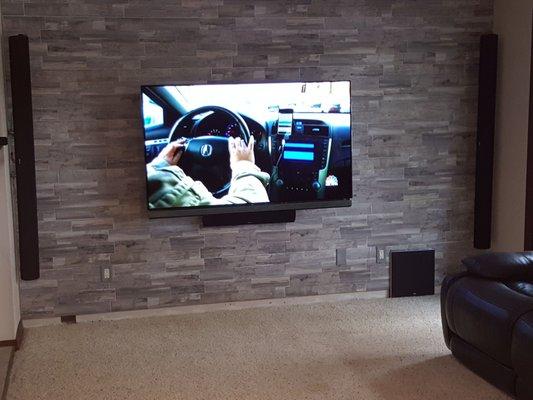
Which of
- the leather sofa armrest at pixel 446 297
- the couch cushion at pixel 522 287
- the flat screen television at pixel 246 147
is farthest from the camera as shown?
the flat screen television at pixel 246 147

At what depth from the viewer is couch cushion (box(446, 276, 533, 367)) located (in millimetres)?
3443

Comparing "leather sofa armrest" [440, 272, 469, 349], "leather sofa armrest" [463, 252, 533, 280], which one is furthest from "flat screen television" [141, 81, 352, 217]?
"leather sofa armrest" [463, 252, 533, 280]

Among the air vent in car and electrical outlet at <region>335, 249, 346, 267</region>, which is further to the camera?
electrical outlet at <region>335, 249, 346, 267</region>

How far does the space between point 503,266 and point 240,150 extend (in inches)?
76.0

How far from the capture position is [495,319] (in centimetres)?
352

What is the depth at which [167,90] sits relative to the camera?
185 inches

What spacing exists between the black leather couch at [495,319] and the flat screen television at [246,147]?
135 centimetres

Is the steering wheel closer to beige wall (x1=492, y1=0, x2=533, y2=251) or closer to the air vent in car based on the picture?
the air vent in car

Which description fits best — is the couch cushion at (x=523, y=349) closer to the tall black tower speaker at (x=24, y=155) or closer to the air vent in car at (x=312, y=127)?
the air vent in car at (x=312, y=127)

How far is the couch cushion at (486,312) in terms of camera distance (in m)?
3.44

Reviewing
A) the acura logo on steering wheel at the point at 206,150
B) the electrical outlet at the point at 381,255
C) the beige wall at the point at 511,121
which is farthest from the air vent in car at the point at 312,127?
the beige wall at the point at 511,121

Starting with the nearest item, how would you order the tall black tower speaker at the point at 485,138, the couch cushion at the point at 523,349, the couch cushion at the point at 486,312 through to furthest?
the couch cushion at the point at 523,349
the couch cushion at the point at 486,312
the tall black tower speaker at the point at 485,138

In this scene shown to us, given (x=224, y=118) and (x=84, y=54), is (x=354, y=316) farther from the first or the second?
(x=84, y=54)

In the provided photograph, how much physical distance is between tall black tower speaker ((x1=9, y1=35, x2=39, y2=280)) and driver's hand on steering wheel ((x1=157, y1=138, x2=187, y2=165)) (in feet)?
2.81
